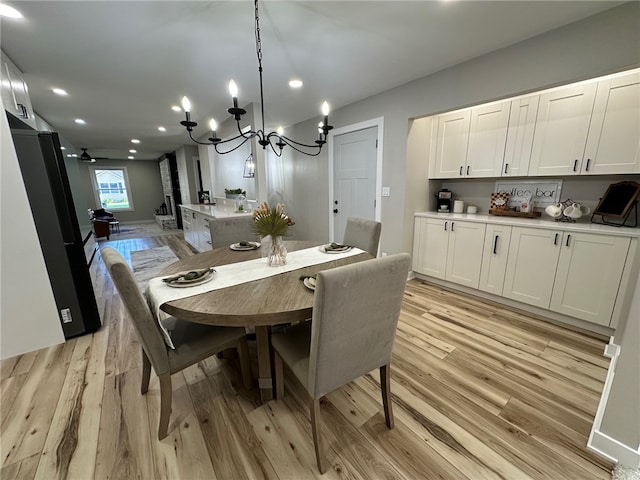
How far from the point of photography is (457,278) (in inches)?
119

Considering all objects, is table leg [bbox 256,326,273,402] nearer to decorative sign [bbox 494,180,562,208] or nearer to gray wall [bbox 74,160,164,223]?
decorative sign [bbox 494,180,562,208]

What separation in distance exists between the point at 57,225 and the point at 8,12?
57.1 inches

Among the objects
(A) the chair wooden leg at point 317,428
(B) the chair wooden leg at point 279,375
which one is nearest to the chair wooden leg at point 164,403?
(B) the chair wooden leg at point 279,375

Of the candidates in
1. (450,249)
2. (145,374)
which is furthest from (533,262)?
(145,374)

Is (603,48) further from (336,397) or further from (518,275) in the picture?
(336,397)

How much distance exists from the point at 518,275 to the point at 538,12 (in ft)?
7.03

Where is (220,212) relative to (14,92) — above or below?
below

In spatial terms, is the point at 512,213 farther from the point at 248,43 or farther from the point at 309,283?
the point at 248,43

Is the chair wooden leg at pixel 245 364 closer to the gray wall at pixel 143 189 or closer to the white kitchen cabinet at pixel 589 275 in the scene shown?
the white kitchen cabinet at pixel 589 275

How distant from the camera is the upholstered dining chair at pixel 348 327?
98 cm

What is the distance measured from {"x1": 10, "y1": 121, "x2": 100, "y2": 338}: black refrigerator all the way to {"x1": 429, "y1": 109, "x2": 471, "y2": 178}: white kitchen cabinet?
3.78 m

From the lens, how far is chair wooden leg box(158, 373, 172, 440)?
4.18 feet

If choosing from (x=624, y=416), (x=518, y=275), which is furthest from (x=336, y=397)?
(x=518, y=275)

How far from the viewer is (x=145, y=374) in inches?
63.1
